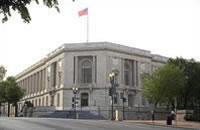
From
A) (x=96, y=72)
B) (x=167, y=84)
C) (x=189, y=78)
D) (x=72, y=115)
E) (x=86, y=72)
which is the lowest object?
(x=72, y=115)

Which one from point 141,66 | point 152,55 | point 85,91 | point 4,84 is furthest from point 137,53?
point 4,84

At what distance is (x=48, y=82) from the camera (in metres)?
89.9

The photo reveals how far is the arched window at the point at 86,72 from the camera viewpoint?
77125mm

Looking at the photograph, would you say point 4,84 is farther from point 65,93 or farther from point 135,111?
point 135,111

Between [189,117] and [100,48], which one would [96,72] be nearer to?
[100,48]

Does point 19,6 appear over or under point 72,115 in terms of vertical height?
over

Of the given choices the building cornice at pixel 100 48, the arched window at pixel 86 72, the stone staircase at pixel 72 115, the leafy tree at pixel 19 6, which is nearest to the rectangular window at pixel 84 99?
the arched window at pixel 86 72

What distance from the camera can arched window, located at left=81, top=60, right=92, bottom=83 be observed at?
253ft

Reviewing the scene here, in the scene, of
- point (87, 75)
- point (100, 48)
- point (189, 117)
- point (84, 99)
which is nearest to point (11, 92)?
point (84, 99)

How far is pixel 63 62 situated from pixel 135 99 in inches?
842

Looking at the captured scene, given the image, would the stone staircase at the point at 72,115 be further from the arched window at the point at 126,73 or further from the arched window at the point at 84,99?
the arched window at the point at 126,73

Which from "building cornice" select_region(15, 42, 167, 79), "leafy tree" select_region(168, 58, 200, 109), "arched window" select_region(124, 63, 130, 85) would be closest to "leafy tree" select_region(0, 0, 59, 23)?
"leafy tree" select_region(168, 58, 200, 109)

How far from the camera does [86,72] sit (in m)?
77.5

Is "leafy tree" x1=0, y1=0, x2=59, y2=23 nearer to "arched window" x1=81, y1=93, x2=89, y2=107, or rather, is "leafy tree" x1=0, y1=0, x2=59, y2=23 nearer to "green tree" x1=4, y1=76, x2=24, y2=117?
"arched window" x1=81, y1=93, x2=89, y2=107
